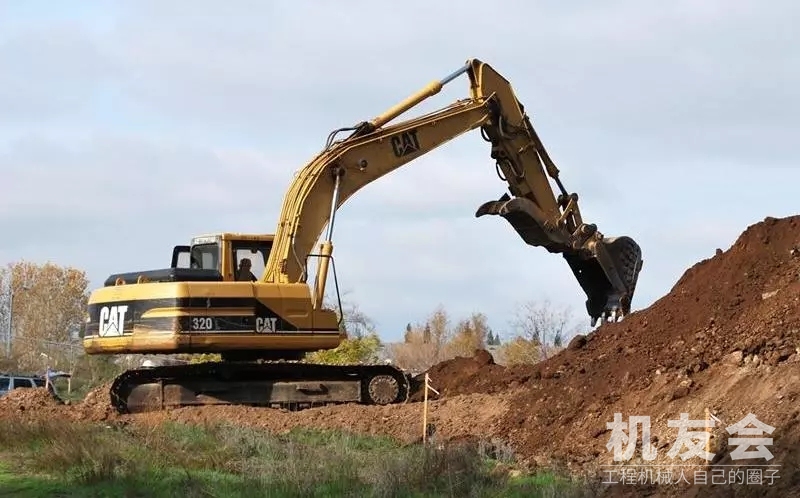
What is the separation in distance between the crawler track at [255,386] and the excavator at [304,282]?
2 centimetres

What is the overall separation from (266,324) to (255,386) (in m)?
1.80

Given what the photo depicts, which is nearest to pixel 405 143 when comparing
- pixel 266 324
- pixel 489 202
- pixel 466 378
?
pixel 489 202

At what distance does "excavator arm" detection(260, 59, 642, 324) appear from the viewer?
53.3 feet

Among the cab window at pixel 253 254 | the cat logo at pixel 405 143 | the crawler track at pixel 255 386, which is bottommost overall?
the crawler track at pixel 255 386

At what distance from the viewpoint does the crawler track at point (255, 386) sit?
16.7 metres

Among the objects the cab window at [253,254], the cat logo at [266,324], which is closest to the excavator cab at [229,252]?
the cab window at [253,254]

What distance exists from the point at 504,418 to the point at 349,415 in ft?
8.71

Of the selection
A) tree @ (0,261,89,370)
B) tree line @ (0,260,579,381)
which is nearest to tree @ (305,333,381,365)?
tree line @ (0,260,579,381)

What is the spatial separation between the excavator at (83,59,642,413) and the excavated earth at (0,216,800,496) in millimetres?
903

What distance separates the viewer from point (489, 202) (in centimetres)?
1831

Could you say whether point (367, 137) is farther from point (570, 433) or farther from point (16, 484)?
point (16, 484)

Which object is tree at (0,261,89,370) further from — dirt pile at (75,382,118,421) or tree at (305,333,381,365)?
dirt pile at (75,382,118,421)

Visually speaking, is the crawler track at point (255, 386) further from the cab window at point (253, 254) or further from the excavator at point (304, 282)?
the cab window at point (253, 254)

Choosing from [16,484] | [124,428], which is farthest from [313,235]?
[16,484]
